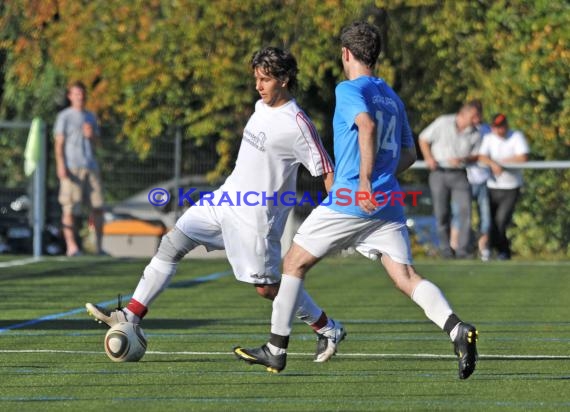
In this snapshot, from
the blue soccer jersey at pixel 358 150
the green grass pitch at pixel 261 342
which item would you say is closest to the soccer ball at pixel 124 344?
the green grass pitch at pixel 261 342

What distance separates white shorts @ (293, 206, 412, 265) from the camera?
863cm

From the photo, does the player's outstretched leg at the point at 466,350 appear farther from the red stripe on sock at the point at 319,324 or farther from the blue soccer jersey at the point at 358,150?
the red stripe on sock at the point at 319,324

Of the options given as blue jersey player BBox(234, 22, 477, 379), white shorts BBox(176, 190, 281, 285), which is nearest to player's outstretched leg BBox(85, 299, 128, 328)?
white shorts BBox(176, 190, 281, 285)

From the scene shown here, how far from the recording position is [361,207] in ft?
27.9

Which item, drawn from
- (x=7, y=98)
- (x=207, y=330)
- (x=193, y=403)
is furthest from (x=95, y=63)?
(x=193, y=403)

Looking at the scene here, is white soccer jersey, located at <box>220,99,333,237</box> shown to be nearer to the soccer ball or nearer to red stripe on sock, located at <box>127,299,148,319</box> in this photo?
red stripe on sock, located at <box>127,299,148,319</box>

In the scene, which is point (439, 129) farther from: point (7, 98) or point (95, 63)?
point (7, 98)

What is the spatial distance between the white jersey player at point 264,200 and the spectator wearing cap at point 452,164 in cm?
1134

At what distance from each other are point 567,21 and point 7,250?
Answer: 9259mm

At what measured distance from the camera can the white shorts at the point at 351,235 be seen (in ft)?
28.3

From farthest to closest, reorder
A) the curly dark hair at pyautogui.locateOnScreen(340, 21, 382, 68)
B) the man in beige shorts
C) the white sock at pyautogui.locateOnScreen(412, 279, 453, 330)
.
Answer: the man in beige shorts < the curly dark hair at pyautogui.locateOnScreen(340, 21, 382, 68) < the white sock at pyautogui.locateOnScreen(412, 279, 453, 330)

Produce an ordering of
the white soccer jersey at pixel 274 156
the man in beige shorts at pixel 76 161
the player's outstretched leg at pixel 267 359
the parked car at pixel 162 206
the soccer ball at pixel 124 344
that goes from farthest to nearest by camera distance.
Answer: the parked car at pixel 162 206, the man in beige shorts at pixel 76 161, the white soccer jersey at pixel 274 156, the soccer ball at pixel 124 344, the player's outstretched leg at pixel 267 359

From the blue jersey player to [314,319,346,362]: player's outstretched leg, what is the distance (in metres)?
0.56

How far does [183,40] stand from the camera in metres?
27.6
